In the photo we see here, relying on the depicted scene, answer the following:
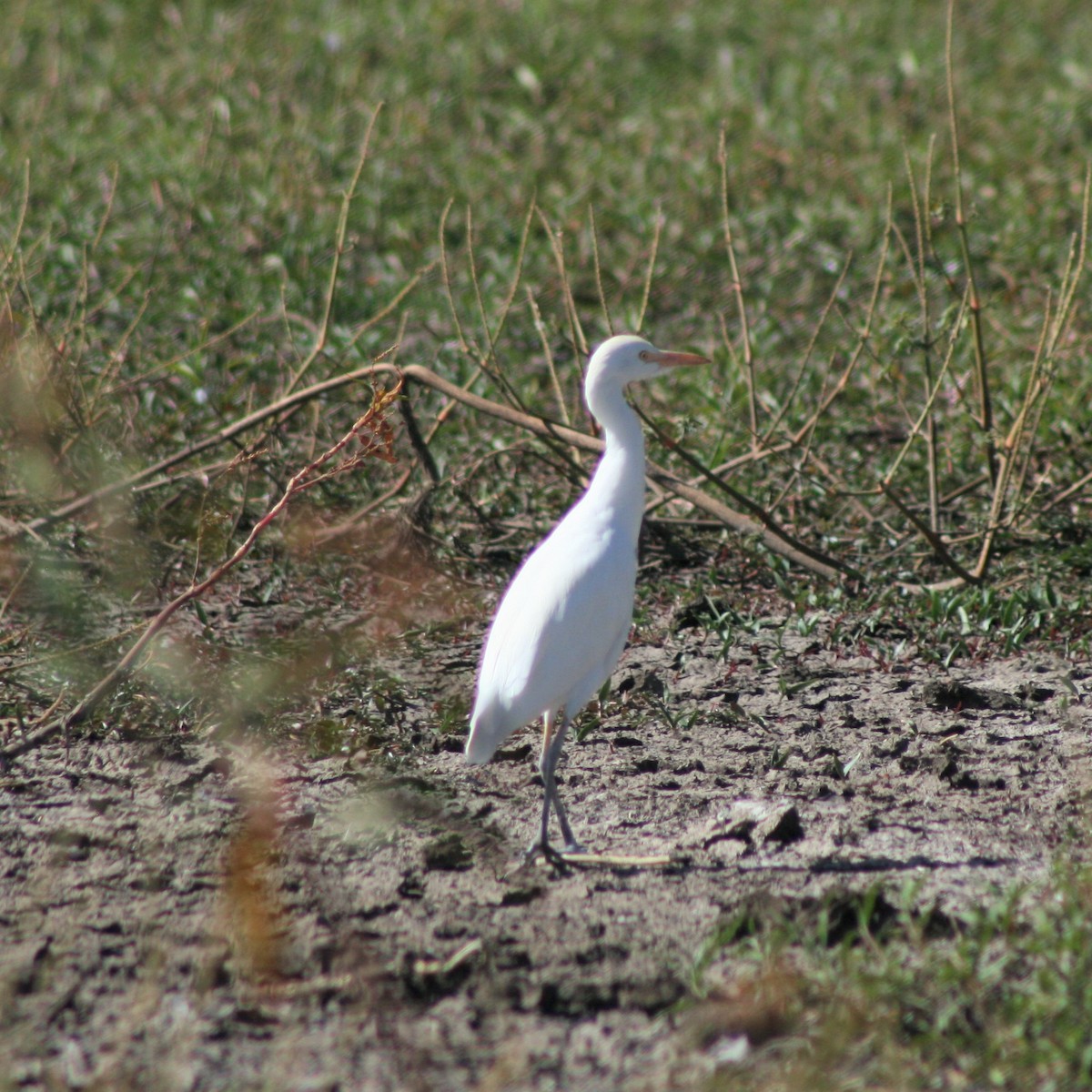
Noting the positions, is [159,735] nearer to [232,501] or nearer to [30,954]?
[30,954]

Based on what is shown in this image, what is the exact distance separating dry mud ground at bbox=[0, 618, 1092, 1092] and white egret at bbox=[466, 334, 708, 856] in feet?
0.91

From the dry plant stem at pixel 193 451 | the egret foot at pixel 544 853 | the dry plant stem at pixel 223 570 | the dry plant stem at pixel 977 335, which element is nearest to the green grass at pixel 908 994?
the egret foot at pixel 544 853

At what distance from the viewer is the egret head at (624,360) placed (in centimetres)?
361

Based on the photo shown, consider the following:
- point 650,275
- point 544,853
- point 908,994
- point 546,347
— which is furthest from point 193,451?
point 908,994

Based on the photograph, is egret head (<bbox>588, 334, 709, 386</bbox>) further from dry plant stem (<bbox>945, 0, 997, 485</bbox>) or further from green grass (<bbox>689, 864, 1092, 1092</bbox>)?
green grass (<bbox>689, 864, 1092, 1092</bbox>)

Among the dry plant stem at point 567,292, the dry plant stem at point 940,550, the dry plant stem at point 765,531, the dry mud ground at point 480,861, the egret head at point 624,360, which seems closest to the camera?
the dry mud ground at point 480,861

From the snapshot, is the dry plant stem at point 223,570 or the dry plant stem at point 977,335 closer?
the dry plant stem at point 223,570

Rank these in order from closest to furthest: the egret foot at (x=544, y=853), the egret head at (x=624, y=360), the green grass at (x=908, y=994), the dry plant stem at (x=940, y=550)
→ the green grass at (x=908, y=994)
the egret foot at (x=544, y=853)
the egret head at (x=624, y=360)
the dry plant stem at (x=940, y=550)

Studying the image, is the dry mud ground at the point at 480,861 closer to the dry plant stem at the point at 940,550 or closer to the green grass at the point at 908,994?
the green grass at the point at 908,994

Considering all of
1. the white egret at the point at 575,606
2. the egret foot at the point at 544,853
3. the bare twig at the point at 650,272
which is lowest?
the egret foot at the point at 544,853

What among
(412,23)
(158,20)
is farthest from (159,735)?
(158,20)

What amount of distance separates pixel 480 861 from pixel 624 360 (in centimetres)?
130

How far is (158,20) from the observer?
10.0 m

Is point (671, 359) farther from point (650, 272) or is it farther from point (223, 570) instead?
point (223, 570)
